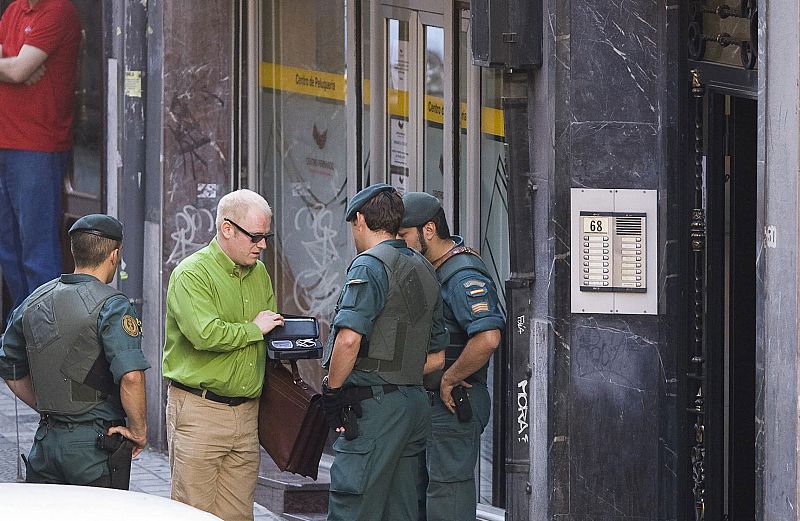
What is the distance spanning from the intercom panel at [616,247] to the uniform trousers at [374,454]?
3.37 ft

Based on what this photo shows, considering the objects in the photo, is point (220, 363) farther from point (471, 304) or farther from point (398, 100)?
point (398, 100)

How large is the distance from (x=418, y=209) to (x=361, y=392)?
1097 millimetres

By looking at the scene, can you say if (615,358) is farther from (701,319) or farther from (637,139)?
(637,139)

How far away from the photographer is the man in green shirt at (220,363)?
21.5ft

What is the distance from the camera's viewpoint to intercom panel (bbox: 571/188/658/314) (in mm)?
6957

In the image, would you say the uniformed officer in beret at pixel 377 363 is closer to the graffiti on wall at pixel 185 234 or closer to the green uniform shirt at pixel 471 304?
the green uniform shirt at pixel 471 304

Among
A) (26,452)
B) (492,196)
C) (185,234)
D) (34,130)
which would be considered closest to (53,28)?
(34,130)

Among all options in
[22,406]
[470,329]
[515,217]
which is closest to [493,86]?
[515,217]

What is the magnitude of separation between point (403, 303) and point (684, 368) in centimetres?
139

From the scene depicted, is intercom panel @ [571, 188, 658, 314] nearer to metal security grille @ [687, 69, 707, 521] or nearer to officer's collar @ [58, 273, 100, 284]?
metal security grille @ [687, 69, 707, 521]

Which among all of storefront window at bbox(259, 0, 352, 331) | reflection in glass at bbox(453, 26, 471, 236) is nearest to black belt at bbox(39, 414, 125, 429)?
reflection in glass at bbox(453, 26, 471, 236)

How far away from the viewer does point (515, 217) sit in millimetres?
7289

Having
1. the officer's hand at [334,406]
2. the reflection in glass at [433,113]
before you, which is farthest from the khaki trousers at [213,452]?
the reflection in glass at [433,113]

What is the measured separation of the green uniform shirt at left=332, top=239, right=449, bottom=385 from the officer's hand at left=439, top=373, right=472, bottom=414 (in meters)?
0.70
